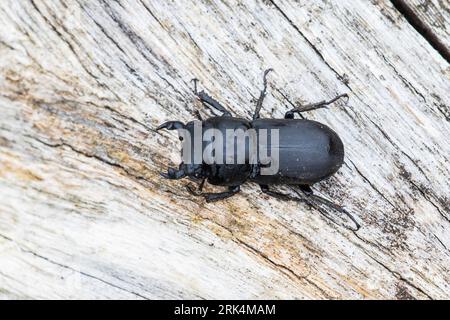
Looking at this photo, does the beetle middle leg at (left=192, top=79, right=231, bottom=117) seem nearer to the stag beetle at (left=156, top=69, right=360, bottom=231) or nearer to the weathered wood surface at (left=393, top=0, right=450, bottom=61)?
the stag beetle at (left=156, top=69, right=360, bottom=231)

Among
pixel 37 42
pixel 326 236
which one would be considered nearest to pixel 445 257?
Answer: pixel 326 236

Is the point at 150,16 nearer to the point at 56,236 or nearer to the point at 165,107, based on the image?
the point at 165,107

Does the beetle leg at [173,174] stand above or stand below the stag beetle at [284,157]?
below

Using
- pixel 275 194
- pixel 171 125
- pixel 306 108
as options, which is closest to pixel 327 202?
pixel 275 194

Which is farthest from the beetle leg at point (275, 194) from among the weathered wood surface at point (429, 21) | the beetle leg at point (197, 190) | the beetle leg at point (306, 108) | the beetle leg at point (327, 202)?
the weathered wood surface at point (429, 21)

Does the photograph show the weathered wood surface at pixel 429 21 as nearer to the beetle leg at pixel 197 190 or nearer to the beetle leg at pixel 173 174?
the beetle leg at pixel 197 190
